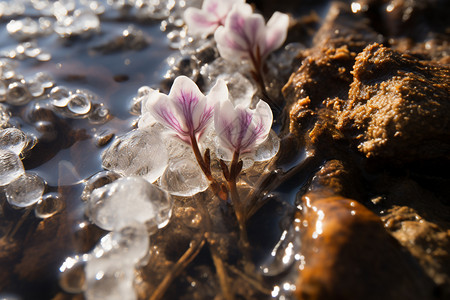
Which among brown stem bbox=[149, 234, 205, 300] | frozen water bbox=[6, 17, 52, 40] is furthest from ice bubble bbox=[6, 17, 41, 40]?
brown stem bbox=[149, 234, 205, 300]

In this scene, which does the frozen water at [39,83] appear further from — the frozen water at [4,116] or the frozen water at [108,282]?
the frozen water at [108,282]

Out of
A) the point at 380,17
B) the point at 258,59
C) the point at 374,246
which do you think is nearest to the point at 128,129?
the point at 258,59

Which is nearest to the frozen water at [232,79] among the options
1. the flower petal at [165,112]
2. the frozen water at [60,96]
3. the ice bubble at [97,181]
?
the flower petal at [165,112]

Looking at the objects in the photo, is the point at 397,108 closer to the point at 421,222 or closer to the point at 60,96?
the point at 421,222

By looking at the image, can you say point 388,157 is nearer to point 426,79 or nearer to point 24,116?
point 426,79

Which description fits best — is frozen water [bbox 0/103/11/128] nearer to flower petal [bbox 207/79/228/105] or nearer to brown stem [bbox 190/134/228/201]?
brown stem [bbox 190/134/228/201]

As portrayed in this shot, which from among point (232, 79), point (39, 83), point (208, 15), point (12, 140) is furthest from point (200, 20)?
point (12, 140)
